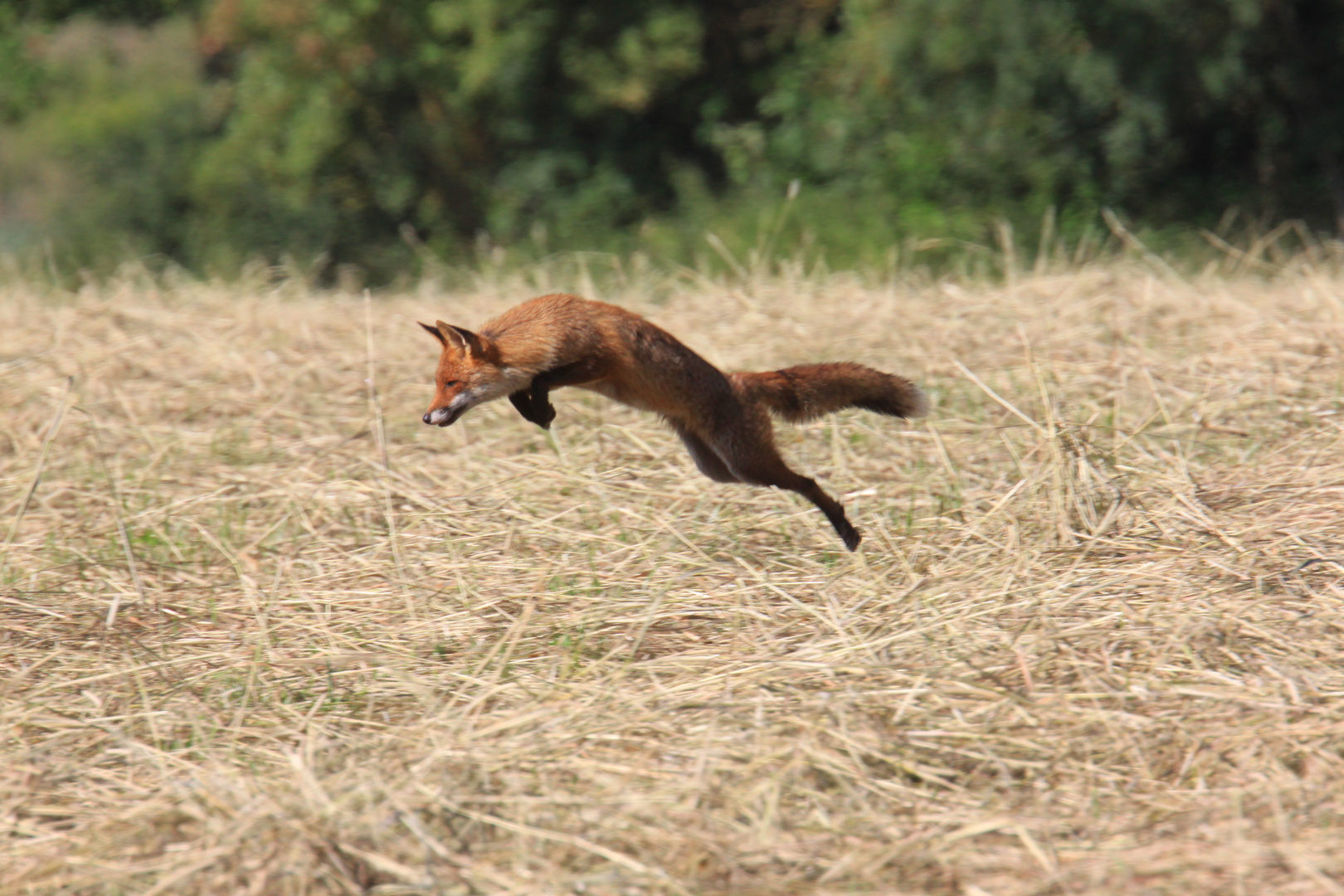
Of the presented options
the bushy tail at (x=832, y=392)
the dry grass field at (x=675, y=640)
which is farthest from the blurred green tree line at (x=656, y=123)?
the bushy tail at (x=832, y=392)

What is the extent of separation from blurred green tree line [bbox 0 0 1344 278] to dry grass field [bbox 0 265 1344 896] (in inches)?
276

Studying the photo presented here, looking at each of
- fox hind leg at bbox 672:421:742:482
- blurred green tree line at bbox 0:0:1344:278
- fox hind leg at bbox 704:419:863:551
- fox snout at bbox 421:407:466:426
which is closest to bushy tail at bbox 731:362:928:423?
fox hind leg at bbox 704:419:863:551

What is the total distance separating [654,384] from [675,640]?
838mm

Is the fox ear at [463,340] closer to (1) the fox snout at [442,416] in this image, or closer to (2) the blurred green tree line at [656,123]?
(1) the fox snout at [442,416]

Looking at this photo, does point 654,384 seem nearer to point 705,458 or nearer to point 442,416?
point 705,458

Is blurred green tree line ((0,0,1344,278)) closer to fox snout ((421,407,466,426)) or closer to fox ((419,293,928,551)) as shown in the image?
fox ((419,293,928,551))

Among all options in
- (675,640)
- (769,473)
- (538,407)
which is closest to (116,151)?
(538,407)

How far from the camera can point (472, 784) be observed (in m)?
2.87

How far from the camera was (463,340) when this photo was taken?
155 inches

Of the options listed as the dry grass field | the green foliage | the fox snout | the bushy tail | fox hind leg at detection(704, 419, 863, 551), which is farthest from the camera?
the green foliage

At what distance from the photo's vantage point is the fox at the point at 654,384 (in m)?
3.91

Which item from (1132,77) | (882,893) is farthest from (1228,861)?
(1132,77)

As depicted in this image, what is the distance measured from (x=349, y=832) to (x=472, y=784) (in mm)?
299

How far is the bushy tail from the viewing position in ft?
14.4
